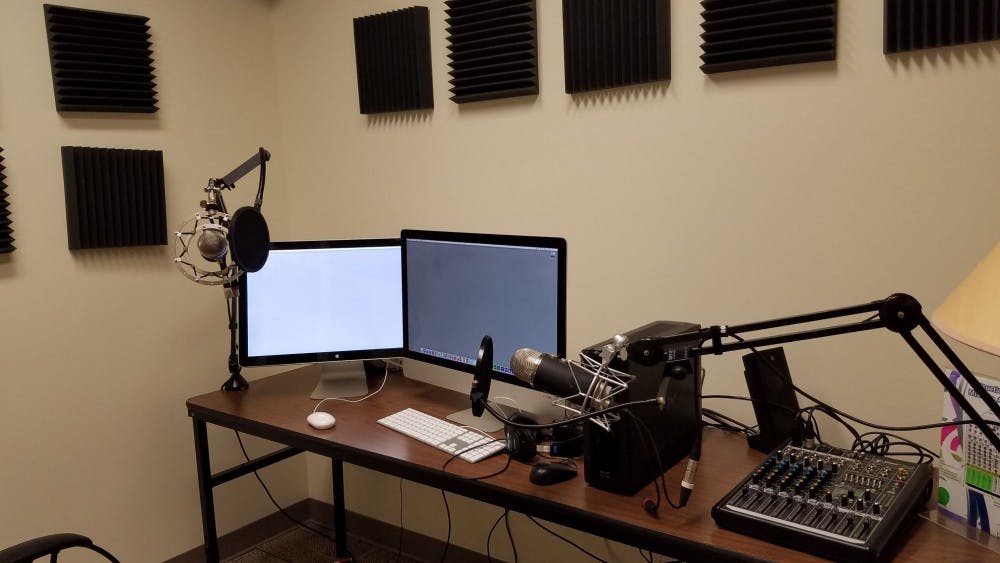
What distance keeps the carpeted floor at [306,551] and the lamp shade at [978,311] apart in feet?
8.24

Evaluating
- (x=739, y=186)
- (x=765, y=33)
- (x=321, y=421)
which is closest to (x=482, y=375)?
(x=321, y=421)

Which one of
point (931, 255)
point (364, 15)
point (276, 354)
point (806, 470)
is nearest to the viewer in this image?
point (806, 470)

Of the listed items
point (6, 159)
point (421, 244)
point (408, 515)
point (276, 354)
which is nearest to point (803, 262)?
point (421, 244)

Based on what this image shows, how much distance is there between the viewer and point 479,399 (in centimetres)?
164

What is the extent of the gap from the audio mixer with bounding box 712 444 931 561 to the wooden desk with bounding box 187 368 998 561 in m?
0.04

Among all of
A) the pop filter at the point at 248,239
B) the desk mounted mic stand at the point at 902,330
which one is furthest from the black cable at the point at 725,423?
the pop filter at the point at 248,239

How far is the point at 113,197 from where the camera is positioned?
2.58 metres

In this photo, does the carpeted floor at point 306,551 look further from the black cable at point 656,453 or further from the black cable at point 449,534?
the black cable at point 656,453

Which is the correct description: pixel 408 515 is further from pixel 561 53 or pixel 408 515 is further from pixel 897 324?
pixel 897 324

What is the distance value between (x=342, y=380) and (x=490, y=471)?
0.92 m

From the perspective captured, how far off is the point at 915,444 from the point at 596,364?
820 millimetres

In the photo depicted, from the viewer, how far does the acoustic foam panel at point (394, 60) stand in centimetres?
267

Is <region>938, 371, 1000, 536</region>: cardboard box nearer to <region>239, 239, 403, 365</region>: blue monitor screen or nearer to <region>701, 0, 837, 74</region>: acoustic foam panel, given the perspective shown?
<region>701, 0, 837, 74</region>: acoustic foam panel

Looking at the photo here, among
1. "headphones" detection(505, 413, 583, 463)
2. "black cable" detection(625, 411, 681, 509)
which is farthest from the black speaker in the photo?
"headphones" detection(505, 413, 583, 463)
